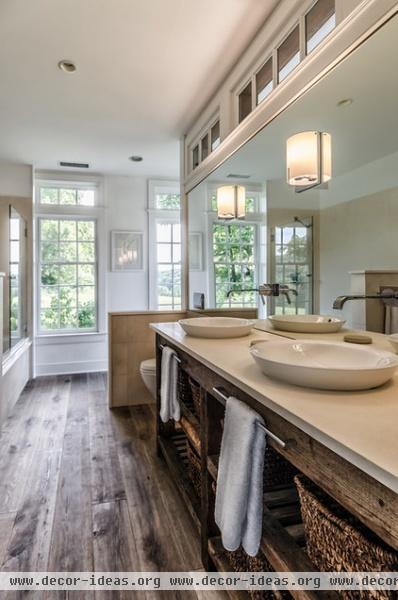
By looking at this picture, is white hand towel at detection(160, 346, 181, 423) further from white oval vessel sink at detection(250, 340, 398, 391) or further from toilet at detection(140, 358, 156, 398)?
toilet at detection(140, 358, 156, 398)

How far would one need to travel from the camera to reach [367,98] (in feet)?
4.61

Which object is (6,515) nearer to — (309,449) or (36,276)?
(309,449)

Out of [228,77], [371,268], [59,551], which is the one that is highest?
[228,77]

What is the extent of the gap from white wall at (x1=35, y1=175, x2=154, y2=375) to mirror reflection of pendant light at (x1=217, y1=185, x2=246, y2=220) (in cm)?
221

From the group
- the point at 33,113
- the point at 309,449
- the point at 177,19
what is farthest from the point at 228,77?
the point at 309,449

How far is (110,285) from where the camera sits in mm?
4703

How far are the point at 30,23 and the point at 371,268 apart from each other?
7.45ft

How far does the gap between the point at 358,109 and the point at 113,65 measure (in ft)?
5.68

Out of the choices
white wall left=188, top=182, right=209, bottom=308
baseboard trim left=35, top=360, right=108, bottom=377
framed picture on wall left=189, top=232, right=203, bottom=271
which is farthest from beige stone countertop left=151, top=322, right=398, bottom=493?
baseboard trim left=35, top=360, right=108, bottom=377

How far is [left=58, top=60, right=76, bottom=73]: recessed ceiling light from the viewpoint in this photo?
232 centimetres

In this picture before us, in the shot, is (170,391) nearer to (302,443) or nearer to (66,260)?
(302,443)

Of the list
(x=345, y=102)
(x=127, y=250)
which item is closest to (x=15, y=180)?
(x=127, y=250)

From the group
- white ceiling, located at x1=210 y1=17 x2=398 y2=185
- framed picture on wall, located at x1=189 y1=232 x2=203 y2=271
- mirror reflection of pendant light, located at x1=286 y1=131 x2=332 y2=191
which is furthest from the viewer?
framed picture on wall, located at x1=189 y1=232 x2=203 y2=271

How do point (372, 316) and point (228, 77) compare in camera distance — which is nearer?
point (372, 316)
